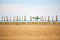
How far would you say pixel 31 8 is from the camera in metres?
1.53

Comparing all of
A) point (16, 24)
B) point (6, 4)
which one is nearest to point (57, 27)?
point (16, 24)

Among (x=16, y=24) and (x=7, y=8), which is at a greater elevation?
(x=7, y=8)

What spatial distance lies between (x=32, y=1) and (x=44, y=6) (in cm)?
19

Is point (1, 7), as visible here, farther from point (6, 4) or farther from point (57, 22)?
point (57, 22)

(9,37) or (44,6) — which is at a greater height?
(44,6)

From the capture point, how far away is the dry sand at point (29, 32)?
4.89 ft

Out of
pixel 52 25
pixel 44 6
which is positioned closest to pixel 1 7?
pixel 44 6

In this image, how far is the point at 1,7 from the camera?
4.96 feet

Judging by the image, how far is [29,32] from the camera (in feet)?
4.92

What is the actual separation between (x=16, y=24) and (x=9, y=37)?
205 millimetres

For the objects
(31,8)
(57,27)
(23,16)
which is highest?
(31,8)

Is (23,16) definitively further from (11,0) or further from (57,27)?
(57,27)

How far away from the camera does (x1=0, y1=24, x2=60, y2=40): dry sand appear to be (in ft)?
4.89

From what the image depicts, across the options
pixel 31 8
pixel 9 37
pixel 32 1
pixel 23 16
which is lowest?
pixel 9 37
